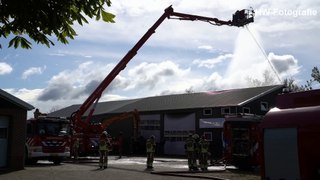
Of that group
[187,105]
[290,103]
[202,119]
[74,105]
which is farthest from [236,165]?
[74,105]

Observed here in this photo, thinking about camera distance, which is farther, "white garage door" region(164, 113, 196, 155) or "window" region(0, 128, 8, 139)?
"white garage door" region(164, 113, 196, 155)

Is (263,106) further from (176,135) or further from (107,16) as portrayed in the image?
(107,16)

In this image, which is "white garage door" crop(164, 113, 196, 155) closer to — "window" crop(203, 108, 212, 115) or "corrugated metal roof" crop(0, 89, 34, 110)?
"window" crop(203, 108, 212, 115)

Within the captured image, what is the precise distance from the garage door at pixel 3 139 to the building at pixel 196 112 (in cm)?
1774

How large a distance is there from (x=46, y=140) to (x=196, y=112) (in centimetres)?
1645

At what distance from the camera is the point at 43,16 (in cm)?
631

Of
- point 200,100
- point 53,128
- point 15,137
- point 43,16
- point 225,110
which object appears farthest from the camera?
point 200,100

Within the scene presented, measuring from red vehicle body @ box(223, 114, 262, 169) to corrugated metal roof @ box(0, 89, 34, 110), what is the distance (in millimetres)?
9390

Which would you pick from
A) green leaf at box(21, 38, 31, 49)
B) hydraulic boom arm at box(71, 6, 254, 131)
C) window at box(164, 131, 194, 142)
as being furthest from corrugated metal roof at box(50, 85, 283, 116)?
green leaf at box(21, 38, 31, 49)

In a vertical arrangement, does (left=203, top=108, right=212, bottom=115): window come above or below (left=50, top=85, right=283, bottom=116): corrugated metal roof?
below

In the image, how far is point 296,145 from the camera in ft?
26.9

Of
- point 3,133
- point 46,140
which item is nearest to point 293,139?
point 3,133

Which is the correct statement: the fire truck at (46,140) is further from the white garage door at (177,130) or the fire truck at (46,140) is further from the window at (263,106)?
the window at (263,106)

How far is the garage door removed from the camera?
69.5ft
